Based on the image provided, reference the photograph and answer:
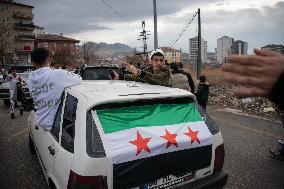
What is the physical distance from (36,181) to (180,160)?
3170 mm

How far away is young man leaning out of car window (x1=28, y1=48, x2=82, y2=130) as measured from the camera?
405cm

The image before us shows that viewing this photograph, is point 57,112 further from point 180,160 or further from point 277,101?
point 277,101

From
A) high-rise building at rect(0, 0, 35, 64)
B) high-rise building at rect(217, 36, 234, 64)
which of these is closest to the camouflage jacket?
high-rise building at rect(217, 36, 234, 64)

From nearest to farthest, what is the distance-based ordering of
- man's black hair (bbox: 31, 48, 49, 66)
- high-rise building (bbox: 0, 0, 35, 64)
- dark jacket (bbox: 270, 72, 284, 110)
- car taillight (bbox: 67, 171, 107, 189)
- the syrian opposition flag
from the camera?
1. dark jacket (bbox: 270, 72, 284, 110)
2. car taillight (bbox: 67, 171, 107, 189)
3. the syrian opposition flag
4. man's black hair (bbox: 31, 48, 49, 66)
5. high-rise building (bbox: 0, 0, 35, 64)

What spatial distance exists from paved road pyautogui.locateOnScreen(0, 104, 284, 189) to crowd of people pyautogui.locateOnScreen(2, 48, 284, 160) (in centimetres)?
61

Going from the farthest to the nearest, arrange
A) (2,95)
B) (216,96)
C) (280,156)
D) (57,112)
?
(216,96) → (2,95) → (280,156) → (57,112)

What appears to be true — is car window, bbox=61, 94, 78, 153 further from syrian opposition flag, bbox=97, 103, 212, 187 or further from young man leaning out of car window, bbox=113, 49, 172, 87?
young man leaning out of car window, bbox=113, 49, 172, 87

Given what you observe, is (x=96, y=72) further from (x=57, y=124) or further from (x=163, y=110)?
(x=163, y=110)

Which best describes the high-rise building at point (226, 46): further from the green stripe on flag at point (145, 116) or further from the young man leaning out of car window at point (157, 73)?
the young man leaning out of car window at point (157, 73)

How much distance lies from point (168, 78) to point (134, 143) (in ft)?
8.42

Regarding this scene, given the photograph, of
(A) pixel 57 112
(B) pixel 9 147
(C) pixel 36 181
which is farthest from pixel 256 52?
(B) pixel 9 147

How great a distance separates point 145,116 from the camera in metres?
3.18

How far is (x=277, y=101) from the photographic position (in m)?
1.21

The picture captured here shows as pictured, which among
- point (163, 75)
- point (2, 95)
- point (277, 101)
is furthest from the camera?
point (2, 95)
